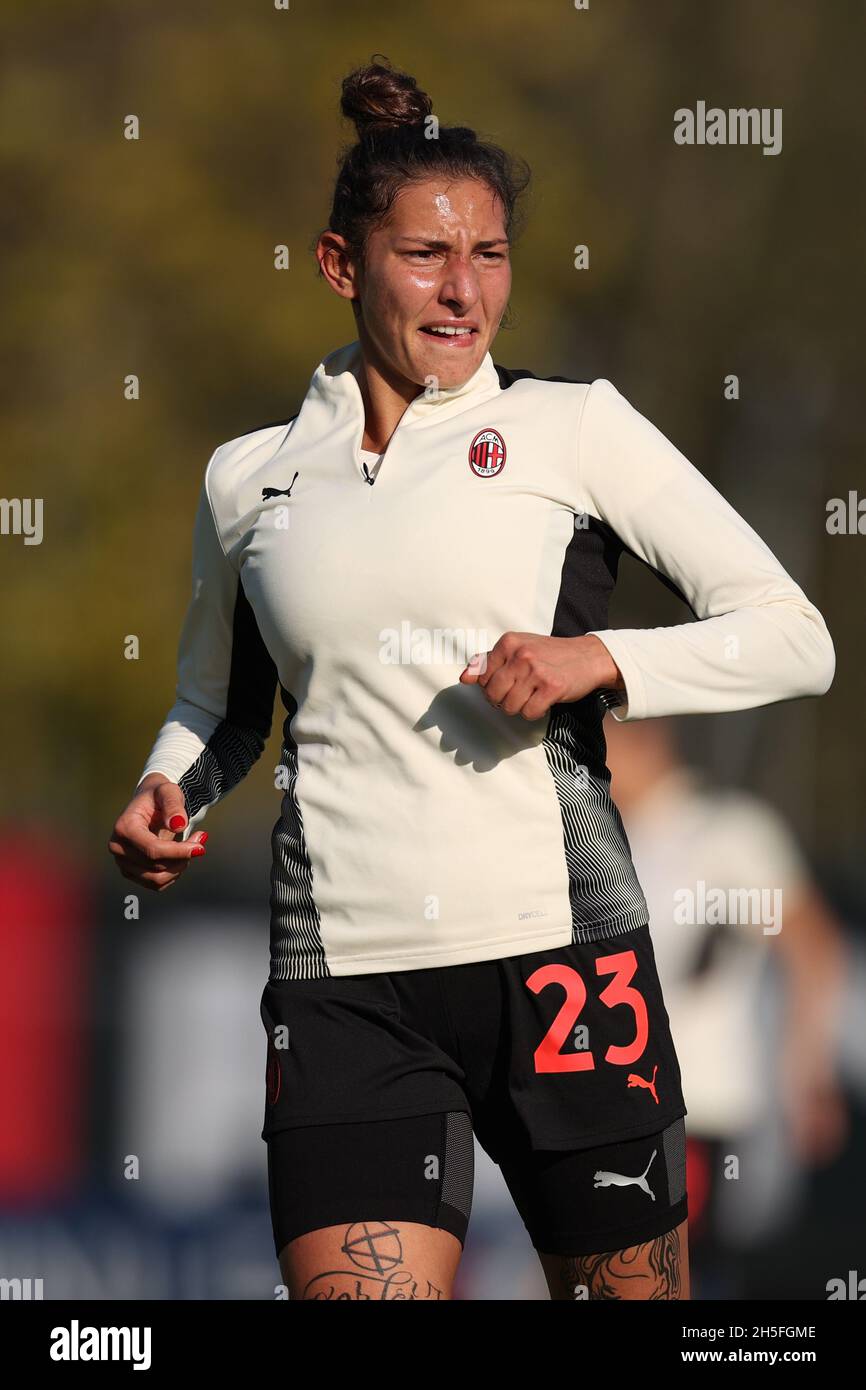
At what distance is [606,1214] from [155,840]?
2.38 ft

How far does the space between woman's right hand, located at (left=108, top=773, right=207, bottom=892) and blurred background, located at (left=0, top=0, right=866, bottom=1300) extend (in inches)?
87.4

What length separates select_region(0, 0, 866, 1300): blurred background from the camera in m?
4.41

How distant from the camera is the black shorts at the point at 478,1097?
6.95 ft

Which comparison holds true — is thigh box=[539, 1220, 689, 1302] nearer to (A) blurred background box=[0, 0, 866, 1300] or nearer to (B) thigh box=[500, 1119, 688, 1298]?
(B) thigh box=[500, 1119, 688, 1298]

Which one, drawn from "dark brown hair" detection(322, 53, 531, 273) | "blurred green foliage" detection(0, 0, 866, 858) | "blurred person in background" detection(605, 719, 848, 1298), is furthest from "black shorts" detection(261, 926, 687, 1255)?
"blurred green foliage" detection(0, 0, 866, 858)

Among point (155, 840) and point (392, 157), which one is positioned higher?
point (392, 157)

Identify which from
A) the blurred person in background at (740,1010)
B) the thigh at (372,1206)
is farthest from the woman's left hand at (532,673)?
the blurred person in background at (740,1010)

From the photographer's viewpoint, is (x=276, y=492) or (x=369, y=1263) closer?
(x=369, y=1263)

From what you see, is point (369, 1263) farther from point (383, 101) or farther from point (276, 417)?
point (276, 417)

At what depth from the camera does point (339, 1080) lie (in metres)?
2.14

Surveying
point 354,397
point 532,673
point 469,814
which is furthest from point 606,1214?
point 354,397

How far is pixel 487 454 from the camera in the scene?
2232 millimetres
